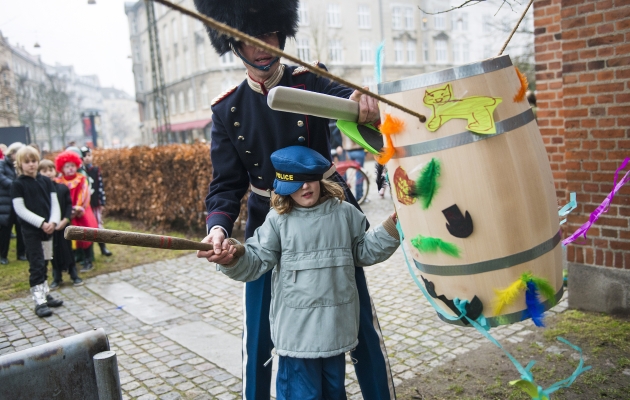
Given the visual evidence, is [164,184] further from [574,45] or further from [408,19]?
[408,19]

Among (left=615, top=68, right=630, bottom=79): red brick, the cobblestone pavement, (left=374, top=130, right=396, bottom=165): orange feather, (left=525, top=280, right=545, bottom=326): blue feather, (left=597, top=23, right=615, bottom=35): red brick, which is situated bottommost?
the cobblestone pavement

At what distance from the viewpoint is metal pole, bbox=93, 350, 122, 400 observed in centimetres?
245

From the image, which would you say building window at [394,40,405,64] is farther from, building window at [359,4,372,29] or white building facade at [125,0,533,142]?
building window at [359,4,372,29]

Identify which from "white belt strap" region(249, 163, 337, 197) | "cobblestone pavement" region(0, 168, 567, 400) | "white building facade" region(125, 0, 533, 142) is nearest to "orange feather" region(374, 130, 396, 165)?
"white belt strap" region(249, 163, 337, 197)

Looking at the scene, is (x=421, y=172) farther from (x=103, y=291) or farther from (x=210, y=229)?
(x=103, y=291)

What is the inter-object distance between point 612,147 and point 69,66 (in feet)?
360

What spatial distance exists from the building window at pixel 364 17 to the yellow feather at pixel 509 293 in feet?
127

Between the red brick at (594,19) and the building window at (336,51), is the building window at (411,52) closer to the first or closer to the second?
the building window at (336,51)

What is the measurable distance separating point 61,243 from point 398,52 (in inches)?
1480

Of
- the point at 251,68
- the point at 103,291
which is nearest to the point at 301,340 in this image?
the point at 251,68

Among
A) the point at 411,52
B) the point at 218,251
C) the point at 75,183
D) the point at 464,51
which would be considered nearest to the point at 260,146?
the point at 218,251

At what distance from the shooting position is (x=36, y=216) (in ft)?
19.0

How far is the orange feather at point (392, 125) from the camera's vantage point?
1726mm

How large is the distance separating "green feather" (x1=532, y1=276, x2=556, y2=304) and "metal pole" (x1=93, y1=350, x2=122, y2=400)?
1.86 m
